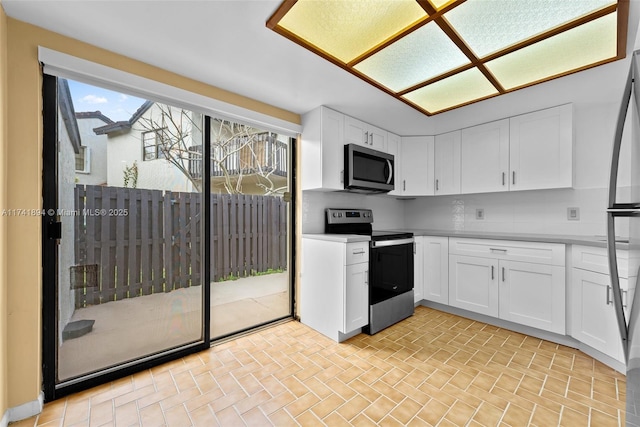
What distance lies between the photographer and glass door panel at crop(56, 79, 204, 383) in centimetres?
170

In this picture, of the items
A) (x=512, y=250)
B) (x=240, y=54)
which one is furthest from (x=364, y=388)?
(x=240, y=54)

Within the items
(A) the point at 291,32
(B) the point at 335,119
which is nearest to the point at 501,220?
(B) the point at 335,119

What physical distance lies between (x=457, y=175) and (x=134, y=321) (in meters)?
3.46

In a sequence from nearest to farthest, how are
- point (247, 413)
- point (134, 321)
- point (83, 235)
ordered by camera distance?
point (247, 413), point (83, 235), point (134, 321)

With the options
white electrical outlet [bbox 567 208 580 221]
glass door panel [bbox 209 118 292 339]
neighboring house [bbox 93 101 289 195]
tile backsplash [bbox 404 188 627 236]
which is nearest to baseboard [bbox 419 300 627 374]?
tile backsplash [bbox 404 188 627 236]

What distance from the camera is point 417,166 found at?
11.3ft

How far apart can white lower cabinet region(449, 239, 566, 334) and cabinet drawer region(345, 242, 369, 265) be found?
3.64 ft

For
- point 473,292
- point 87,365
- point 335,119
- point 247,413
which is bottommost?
point 247,413

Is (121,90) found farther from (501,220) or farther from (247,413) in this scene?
(501,220)

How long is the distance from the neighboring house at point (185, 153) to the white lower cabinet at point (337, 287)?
862 mm

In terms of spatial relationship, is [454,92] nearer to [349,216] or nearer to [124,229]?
[349,216]

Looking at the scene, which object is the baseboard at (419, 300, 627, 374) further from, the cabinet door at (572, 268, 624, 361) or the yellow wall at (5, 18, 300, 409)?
the yellow wall at (5, 18, 300, 409)

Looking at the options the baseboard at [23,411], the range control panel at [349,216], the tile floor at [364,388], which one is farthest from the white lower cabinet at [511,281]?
the baseboard at [23,411]

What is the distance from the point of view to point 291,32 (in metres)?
1.52
